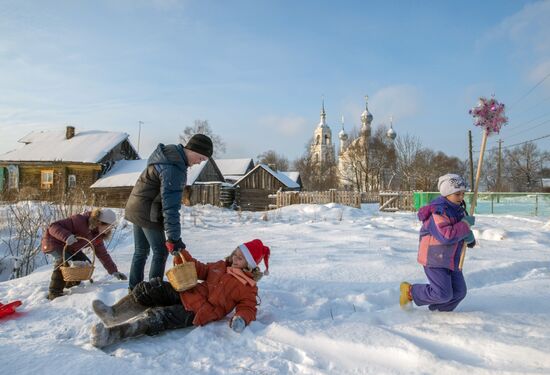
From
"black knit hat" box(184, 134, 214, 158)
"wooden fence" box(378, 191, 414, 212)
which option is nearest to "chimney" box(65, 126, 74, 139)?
"wooden fence" box(378, 191, 414, 212)

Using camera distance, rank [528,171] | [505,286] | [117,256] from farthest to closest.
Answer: [528,171]
[117,256]
[505,286]

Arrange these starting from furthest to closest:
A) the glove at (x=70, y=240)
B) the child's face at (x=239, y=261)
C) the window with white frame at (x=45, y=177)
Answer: the window with white frame at (x=45, y=177), the glove at (x=70, y=240), the child's face at (x=239, y=261)

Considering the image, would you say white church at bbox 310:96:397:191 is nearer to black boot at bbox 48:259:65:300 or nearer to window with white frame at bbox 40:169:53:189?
window with white frame at bbox 40:169:53:189

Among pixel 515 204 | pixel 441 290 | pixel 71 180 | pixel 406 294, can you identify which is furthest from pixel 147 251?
pixel 71 180

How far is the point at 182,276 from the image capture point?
2.81 meters

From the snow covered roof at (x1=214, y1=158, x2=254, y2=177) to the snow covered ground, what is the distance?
35.3 metres

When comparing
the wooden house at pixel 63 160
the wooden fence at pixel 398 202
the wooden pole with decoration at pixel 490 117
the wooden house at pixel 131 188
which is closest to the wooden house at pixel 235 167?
the wooden house at pixel 131 188


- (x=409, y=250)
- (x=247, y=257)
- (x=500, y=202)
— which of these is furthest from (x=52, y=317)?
(x=500, y=202)

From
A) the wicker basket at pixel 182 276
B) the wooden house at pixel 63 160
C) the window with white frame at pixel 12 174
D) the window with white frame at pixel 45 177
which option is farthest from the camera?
the window with white frame at pixel 12 174

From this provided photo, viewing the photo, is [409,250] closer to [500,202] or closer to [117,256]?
[117,256]

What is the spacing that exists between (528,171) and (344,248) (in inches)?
2326

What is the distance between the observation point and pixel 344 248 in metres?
6.34

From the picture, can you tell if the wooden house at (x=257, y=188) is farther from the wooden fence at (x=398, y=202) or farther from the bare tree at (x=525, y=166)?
the bare tree at (x=525, y=166)

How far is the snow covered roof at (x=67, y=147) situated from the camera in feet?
87.2
